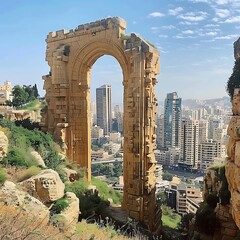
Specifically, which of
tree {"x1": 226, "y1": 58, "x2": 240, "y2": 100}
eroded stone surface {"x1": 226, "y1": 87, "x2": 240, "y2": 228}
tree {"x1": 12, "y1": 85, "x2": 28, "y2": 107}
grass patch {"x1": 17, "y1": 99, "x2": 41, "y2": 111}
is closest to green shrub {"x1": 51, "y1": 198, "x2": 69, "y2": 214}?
eroded stone surface {"x1": 226, "y1": 87, "x2": 240, "y2": 228}

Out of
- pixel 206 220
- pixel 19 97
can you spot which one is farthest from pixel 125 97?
pixel 19 97

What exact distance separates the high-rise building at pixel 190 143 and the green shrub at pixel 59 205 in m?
47.2

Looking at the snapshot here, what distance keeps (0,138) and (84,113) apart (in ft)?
16.1

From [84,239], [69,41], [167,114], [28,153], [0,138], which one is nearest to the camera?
[84,239]

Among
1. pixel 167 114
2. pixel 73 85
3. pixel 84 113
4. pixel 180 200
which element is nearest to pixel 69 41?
pixel 73 85

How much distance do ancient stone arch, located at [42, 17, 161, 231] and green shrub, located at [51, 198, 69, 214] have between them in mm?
3894

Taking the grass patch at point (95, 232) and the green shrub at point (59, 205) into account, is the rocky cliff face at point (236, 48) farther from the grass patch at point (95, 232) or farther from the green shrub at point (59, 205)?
the green shrub at point (59, 205)

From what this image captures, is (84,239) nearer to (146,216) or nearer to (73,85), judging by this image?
(146,216)

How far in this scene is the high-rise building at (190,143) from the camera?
5172cm

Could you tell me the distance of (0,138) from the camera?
302 inches

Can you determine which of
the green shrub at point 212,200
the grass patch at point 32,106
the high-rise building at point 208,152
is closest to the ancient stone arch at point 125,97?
the green shrub at point 212,200

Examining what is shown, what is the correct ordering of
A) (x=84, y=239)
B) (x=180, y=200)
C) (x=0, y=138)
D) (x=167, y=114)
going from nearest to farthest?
(x=84, y=239), (x=0, y=138), (x=180, y=200), (x=167, y=114)

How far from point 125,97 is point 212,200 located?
5778mm

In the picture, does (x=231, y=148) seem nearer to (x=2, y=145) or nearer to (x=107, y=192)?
(x=2, y=145)
